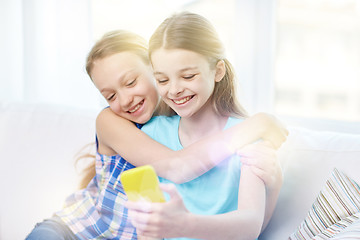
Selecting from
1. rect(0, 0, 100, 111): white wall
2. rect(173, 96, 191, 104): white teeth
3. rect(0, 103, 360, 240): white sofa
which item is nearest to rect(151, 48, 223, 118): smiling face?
rect(173, 96, 191, 104): white teeth

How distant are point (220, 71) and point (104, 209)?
390 mm

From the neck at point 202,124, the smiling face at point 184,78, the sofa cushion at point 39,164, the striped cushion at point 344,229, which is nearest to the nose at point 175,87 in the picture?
the smiling face at point 184,78

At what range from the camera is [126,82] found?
833mm

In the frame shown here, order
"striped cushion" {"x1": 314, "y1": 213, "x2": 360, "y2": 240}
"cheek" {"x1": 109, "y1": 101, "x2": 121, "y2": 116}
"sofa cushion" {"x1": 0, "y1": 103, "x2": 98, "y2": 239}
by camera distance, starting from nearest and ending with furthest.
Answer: "striped cushion" {"x1": 314, "y1": 213, "x2": 360, "y2": 240} → "cheek" {"x1": 109, "y1": 101, "x2": 121, "y2": 116} → "sofa cushion" {"x1": 0, "y1": 103, "x2": 98, "y2": 239}

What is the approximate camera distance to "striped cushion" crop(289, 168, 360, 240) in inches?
29.4

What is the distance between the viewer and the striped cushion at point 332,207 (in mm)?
748

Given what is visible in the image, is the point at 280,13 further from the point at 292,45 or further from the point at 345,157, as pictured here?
the point at 345,157

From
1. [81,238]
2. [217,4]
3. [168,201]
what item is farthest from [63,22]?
[168,201]

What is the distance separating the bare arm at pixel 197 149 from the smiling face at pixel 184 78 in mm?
69

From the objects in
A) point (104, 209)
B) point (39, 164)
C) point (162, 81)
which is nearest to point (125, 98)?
point (162, 81)

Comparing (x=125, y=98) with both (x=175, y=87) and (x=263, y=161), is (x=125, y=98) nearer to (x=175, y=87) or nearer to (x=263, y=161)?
(x=175, y=87)

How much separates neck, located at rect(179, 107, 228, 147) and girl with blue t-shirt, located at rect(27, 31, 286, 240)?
0.03m

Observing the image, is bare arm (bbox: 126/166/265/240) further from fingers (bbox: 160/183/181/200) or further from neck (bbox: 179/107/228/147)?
neck (bbox: 179/107/228/147)

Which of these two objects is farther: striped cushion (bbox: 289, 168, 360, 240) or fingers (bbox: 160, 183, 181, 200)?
striped cushion (bbox: 289, 168, 360, 240)
